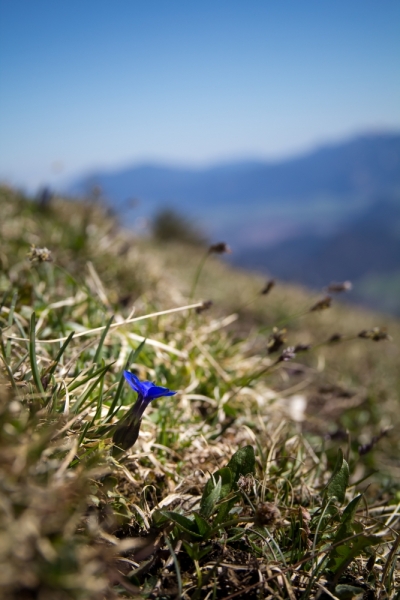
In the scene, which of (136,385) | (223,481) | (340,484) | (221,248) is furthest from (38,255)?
(340,484)

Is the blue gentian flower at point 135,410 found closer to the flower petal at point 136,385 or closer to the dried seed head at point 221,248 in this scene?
the flower petal at point 136,385

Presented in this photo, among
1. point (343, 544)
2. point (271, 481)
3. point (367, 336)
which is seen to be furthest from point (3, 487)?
point (367, 336)

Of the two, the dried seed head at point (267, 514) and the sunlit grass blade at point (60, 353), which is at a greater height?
the sunlit grass blade at point (60, 353)

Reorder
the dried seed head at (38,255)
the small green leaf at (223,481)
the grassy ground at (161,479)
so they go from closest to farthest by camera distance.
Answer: the grassy ground at (161,479)
the small green leaf at (223,481)
the dried seed head at (38,255)

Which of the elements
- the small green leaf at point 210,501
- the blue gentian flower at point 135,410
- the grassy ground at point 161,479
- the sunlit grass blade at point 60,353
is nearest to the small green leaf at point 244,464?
the grassy ground at point 161,479

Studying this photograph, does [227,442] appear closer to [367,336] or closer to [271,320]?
[367,336]

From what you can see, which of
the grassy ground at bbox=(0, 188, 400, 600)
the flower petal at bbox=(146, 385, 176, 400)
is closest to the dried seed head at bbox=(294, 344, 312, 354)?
the grassy ground at bbox=(0, 188, 400, 600)

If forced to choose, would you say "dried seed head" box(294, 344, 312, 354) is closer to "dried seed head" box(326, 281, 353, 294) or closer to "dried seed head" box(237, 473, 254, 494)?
"dried seed head" box(326, 281, 353, 294)

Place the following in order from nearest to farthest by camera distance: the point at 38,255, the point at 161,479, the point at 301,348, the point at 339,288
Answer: the point at 161,479, the point at 38,255, the point at 301,348, the point at 339,288

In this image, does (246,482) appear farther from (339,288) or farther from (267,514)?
(339,288)
